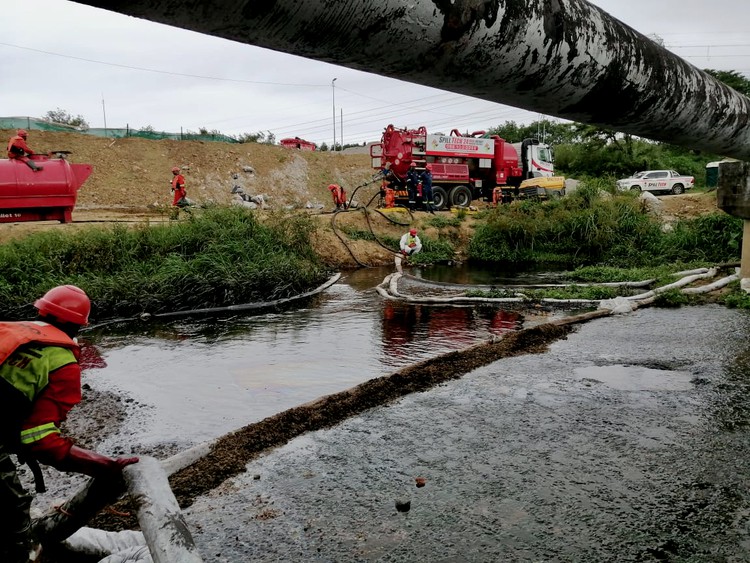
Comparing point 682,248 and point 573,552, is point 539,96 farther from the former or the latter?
point 682,248

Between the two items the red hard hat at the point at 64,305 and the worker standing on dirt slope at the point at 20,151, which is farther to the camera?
the worker standing on dirt slope at the point at 20,151

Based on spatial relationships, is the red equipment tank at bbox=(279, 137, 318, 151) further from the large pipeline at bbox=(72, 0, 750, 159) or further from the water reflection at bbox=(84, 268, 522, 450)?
the large pipeline at bbox=(72, 0, 750, 159)

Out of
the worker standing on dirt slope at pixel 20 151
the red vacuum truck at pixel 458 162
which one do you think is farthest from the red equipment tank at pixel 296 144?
the worker standing on dirt slope at pixel 20 151

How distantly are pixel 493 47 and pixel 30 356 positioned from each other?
2547mm

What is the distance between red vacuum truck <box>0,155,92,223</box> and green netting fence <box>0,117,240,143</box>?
21.4m

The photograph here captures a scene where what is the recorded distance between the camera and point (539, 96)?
1382 mm

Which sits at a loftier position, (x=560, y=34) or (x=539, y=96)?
(x=560, y=34)

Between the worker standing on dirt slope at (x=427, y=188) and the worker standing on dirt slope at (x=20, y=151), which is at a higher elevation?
the worker standing on dirt slope at (x=20, y=151)

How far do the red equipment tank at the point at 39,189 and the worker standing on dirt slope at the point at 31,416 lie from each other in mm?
11998

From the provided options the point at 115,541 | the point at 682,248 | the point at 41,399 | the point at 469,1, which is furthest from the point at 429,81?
the point at 682,248

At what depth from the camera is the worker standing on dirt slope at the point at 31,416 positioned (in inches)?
106

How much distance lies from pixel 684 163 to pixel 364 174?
2313 cm

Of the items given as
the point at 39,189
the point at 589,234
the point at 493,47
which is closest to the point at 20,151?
the point at 39,189

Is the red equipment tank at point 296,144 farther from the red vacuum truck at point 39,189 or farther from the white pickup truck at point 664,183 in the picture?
the red vacuum truck at point 39,189
